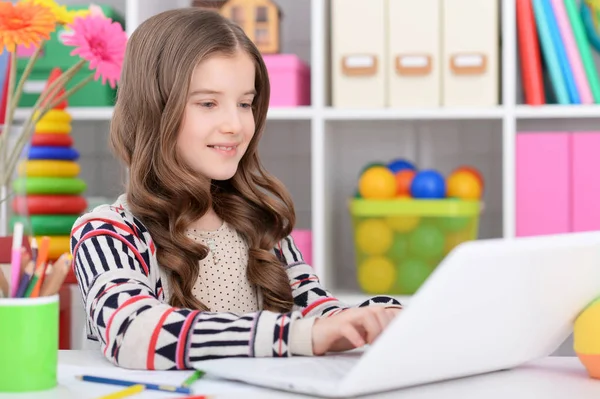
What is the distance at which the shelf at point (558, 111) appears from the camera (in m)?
2.10

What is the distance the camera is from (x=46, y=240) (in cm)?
79

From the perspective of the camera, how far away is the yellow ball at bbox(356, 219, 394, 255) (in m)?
2.19

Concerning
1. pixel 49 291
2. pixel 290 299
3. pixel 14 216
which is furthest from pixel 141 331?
pixel 14 216

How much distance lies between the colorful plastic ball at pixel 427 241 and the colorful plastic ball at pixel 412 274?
0.07 feet

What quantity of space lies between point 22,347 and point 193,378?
0.15 meters

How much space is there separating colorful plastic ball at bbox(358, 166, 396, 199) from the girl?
2.66 ft

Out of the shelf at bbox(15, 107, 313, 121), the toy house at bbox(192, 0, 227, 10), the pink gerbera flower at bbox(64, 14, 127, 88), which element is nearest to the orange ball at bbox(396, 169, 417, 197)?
the shelf at bbox(15, 107, 313, 121)

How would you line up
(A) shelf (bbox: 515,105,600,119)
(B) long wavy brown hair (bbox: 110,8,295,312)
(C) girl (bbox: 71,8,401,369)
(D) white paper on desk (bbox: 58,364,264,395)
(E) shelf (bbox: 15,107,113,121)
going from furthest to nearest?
1. (E) shelf (bbox: 15,107,113,121)
2. (A) shelf (bbox: 515,105,600,119)
3. (B) long wavy brown hair (bbox: 110,8,295,312)
4. (C) girl (bbox: 71,8,401,369)
5. (D) white paper on desk (bbox: 58,364,264,395)

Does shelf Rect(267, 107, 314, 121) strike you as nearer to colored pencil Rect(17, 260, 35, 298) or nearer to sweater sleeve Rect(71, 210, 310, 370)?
sweater sleeve Rect(71, 210, 310, 370)

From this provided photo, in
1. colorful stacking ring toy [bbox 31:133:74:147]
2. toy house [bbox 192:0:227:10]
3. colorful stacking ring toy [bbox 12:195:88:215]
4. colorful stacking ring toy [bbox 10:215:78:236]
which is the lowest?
colorful stacking ring toy [bbox 10:215:78:236]

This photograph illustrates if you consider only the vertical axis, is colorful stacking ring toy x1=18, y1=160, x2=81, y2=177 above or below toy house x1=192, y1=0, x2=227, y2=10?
below

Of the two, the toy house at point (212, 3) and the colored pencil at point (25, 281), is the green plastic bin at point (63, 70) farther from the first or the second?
the colored pencil at point (25, 281)

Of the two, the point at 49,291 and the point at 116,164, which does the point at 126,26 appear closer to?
the point at 116,164

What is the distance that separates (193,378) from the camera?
0.82m
